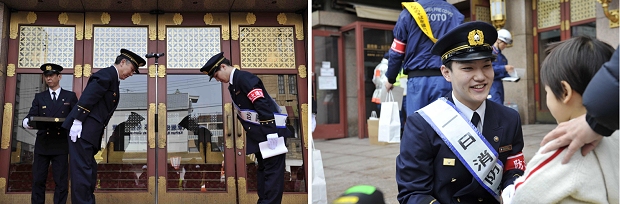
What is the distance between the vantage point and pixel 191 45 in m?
4.48

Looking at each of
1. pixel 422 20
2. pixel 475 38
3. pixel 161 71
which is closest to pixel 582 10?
pixel 422 20

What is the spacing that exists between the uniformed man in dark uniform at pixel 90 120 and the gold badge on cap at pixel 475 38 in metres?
3.01

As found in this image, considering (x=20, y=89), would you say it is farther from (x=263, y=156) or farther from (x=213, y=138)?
(x=263, y=156)

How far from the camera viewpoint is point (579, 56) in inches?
44.1

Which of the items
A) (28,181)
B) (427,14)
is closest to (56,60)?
(28,181)

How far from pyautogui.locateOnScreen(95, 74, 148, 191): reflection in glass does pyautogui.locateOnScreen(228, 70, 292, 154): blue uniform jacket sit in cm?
108

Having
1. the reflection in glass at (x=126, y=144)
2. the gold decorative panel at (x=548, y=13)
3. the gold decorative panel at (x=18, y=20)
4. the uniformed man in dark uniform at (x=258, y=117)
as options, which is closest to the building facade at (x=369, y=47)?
the gold decorative panel at (x=548, y=13)

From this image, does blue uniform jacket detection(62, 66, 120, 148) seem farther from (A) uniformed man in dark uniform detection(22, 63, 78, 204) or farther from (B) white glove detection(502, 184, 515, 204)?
(B) white glove detection(502, 184, 515, 204)

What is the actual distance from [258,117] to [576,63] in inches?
109

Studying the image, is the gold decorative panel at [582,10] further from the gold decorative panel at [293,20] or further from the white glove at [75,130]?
the white glove at [75,130]

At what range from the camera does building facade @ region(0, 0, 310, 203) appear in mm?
4344

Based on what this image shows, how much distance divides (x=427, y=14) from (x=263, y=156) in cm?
157

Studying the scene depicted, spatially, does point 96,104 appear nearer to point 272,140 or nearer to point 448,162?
A: point 272,140

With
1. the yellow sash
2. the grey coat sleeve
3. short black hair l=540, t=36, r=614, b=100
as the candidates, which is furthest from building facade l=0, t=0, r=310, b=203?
the grey coat sleeve
